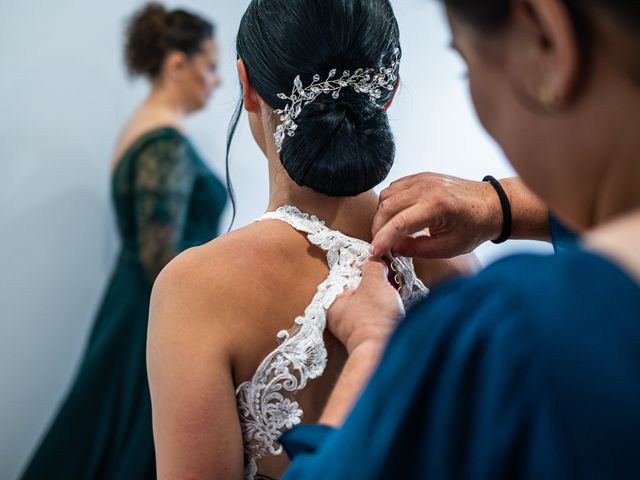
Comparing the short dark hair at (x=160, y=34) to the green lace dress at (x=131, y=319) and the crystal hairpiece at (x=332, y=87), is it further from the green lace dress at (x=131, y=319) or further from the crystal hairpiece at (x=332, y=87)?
the crystal hairpiece at (x=332, y=87)

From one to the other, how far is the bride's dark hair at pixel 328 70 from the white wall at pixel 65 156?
5.90 ft

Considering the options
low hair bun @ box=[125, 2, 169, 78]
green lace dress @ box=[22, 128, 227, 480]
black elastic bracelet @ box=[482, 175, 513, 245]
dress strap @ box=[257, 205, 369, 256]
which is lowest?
green lace dress @ box=[22, 128, 227, 480]

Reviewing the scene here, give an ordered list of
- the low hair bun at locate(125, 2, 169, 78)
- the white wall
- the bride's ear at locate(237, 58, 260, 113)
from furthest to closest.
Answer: the low hair bun at locate(125, 2, 169, 78) → the white wall → the bride's ear at locate(237, 58, 260, 113)

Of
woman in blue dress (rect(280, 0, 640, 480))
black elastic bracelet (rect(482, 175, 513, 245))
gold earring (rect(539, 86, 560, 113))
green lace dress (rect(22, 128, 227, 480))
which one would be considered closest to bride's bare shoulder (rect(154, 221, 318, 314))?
black elastic bracelet (rect(482, 175, 513, 245))

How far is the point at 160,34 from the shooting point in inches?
124

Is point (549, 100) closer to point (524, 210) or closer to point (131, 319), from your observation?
point (524, 210)

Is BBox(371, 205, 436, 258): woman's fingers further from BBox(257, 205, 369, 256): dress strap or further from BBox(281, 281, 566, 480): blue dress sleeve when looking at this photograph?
BBox(281, 281, 566, 480): blue dress sleeve

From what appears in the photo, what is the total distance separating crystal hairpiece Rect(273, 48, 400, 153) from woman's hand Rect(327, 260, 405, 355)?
19cm

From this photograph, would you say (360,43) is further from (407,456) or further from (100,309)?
Answer: (100,309)

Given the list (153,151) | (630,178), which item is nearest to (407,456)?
(630,178)

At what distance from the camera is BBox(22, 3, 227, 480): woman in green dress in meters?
2.54

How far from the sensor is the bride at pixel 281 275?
36.9 inches

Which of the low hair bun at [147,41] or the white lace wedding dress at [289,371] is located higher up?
the low hair bun at [147,41]

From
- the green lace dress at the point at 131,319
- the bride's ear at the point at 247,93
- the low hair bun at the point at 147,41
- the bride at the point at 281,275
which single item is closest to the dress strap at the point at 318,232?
the bride at the point at 281,275
